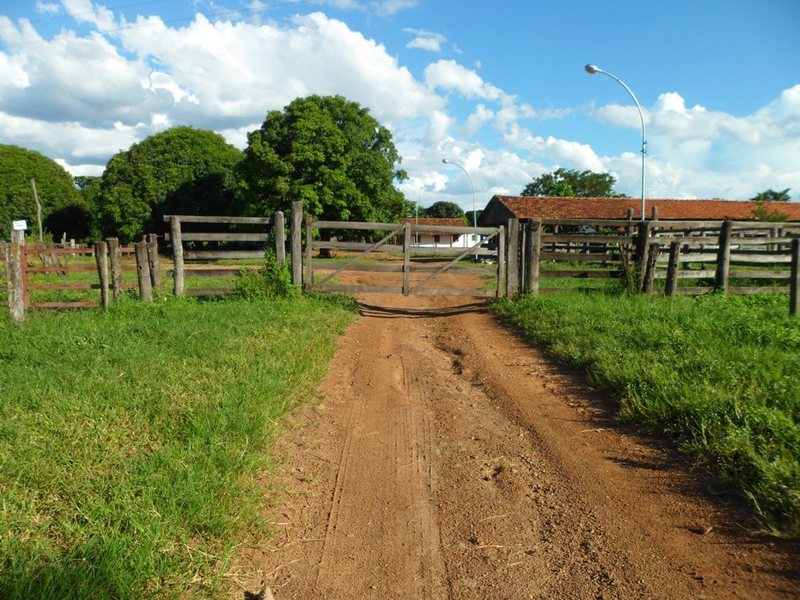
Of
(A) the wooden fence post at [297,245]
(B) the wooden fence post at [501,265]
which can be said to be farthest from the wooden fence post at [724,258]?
(A) the wooden fence post at [297,245]

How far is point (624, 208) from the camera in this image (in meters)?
40.2

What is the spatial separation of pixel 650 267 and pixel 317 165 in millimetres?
25053

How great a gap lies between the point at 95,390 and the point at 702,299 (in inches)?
400

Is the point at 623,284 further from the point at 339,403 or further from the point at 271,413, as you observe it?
the point at 271,413

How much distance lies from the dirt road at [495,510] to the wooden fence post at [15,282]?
7.25 meters

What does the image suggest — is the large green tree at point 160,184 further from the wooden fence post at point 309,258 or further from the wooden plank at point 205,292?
the wooden fence post at point 309,258

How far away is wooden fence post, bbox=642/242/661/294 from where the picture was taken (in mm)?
11117

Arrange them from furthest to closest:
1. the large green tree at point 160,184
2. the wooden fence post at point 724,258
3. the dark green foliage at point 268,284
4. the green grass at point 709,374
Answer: the large green tree at point 160,184, the wooden fence post at point 724,258, the dark green foliage at point 268,284, the green grass at point 709,374

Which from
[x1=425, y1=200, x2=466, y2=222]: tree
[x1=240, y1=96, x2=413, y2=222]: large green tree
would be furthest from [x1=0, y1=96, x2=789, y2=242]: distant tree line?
[x1=425, y1=200, x2=466, y2=222]: tree

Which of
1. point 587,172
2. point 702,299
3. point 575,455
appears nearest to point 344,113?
point 702,299

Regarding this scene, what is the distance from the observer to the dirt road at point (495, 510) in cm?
297

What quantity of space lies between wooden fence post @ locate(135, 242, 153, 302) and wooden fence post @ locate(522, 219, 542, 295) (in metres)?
7.75

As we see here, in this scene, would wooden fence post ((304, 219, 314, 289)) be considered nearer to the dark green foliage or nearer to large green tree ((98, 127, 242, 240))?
the dark green foliage

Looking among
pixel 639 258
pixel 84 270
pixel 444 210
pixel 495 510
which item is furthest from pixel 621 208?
pixel 444 210
